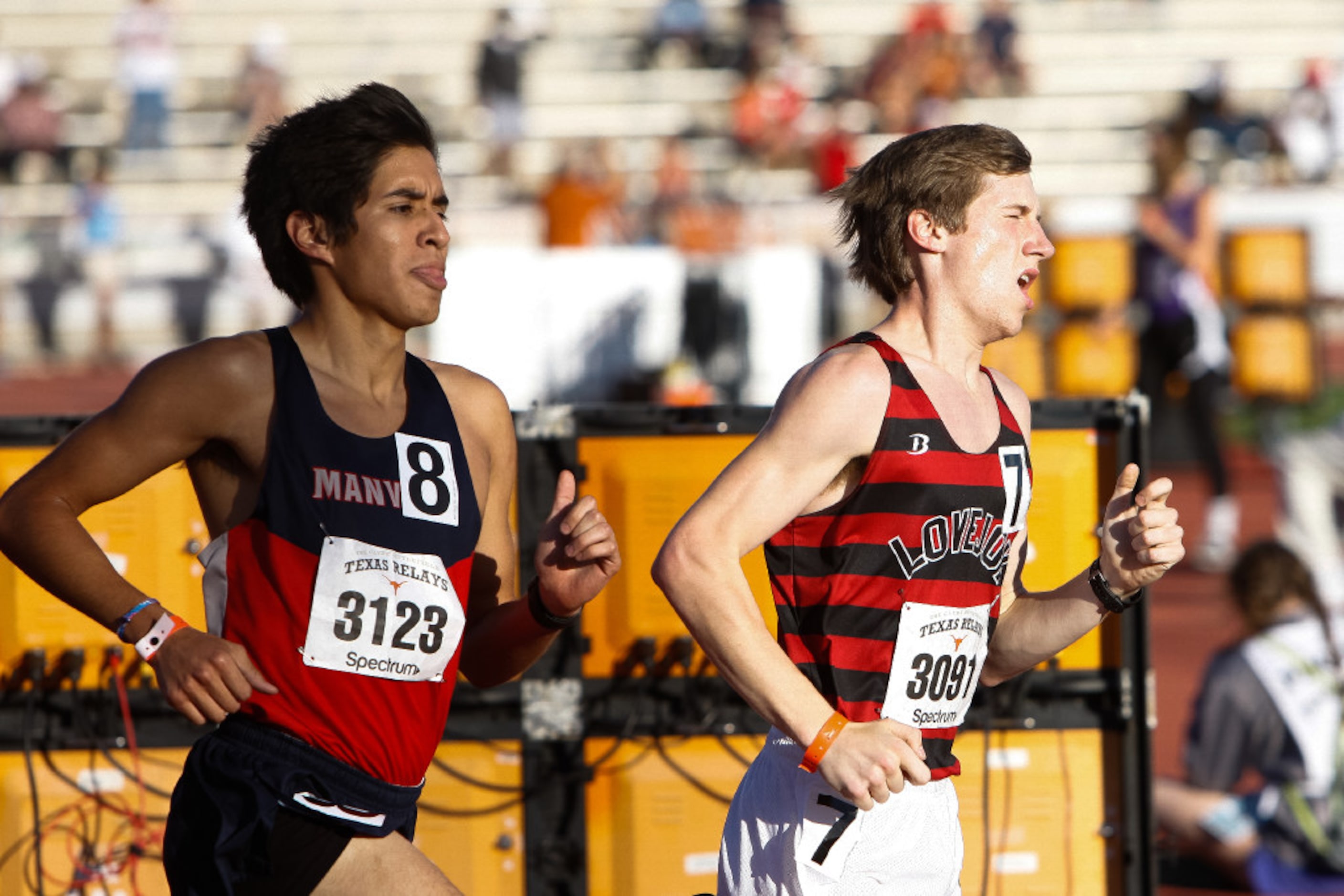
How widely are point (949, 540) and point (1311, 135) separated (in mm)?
17100

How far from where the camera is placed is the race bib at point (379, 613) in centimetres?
277

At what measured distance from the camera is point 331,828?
2.76 m

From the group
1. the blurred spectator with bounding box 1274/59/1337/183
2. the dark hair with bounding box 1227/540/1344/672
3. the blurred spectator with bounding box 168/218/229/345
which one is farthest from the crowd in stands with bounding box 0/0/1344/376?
the dark hair with bounding box 1227/540/1344/672

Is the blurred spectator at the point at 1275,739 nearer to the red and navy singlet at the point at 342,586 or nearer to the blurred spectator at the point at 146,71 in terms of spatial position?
the red and navy singlet at the point at 342,586

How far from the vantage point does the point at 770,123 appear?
18750mm

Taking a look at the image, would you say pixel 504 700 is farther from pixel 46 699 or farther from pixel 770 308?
pixel 770 308

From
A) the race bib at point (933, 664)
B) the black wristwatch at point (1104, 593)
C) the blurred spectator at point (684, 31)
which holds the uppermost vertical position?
the blurred spectator at point (684, 31)

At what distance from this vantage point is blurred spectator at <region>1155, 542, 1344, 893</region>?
18.1ft

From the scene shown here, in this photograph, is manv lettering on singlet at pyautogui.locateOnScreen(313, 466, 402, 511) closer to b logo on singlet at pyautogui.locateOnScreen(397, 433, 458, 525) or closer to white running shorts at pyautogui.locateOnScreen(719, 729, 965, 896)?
b logo on singlet at pyautogui.locateOnScreen(397, 433, 458, 525)

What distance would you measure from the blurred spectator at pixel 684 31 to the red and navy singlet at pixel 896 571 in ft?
61.7

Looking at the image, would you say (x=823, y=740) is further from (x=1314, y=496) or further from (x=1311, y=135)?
(x=1311, y=135)

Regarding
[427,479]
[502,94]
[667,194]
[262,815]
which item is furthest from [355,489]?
[502,94]

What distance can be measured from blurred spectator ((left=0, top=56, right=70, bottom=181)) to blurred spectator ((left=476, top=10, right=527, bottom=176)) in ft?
18.1

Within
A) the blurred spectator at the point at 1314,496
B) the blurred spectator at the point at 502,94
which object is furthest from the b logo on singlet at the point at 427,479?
the blurred spectator at the point at 502,94
